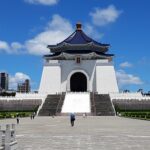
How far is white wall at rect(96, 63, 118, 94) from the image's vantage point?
65.5 metres

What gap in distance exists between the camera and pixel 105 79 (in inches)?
2608

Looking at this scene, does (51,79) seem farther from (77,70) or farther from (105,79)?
(105,79)

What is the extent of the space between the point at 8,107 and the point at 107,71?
64.7ft

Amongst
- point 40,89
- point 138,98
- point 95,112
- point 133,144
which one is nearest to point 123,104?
point 138,98

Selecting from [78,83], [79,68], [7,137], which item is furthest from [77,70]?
[7,137]

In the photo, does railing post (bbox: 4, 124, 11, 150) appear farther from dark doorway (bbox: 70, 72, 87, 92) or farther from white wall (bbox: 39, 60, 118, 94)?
dark doorway (bbox: 70, 72, 87, 92)

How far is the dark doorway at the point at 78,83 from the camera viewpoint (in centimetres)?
7012

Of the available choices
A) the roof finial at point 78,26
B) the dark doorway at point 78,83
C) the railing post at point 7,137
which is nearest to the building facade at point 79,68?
the dark doorway at point 78,83

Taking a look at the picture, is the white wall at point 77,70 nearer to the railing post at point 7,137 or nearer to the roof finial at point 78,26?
the roof finial at point 78,26

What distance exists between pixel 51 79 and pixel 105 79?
9.30 m

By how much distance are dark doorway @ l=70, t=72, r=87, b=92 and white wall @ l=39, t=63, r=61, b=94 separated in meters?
3.72

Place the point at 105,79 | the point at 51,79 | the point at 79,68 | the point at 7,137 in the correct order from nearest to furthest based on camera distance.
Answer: the point at 7,137, the point at 105,79, the point at 51,79, the point at 79,68

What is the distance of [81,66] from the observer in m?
68.3

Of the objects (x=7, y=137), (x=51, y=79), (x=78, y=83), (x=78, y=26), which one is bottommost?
(x=7, y=137)
